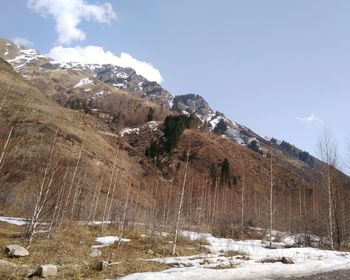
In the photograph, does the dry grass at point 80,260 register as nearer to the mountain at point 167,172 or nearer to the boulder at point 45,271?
the boulder at point 45,271

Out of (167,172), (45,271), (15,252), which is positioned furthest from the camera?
(167,172)

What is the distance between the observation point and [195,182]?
8412cm

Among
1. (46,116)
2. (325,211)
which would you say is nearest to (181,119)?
(46,116)

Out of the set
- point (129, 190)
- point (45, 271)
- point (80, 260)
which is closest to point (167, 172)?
point (129, 190)

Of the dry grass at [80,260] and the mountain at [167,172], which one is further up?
the mountain at [167,172]

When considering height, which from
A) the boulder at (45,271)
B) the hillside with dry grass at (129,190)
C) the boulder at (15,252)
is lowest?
the boulder at (45,271)

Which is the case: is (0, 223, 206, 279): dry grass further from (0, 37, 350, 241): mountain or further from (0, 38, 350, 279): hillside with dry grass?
(0, 37, 350, 241): mountain

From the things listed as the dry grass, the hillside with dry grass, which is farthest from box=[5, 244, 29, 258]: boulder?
the hillside with dry grass

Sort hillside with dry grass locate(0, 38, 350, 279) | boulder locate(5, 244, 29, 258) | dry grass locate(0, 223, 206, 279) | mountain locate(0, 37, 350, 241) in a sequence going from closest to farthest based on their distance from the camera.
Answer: dry grass locate(0, 223, 206, 279) → boulder locate(5, 244, 29, 258) → hillside with dry grass locate(0, 38, 350, 279) → mountain locate(0, 37, 350, 241)

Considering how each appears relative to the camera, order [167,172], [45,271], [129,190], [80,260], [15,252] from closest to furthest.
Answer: [45,271] < [15,252] < [80,260] < [129,190] < [167,172]

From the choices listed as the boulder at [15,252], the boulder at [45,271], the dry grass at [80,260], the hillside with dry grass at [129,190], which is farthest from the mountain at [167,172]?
the boulder at [45,271]

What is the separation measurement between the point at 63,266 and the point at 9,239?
9.07 m

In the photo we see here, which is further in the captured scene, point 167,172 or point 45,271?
point 167,172

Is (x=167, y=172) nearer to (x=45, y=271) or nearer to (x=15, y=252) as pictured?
(x=15, y=252)
